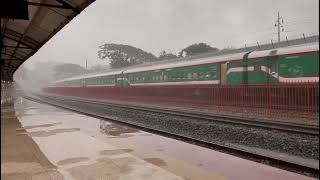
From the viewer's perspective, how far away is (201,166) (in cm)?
746

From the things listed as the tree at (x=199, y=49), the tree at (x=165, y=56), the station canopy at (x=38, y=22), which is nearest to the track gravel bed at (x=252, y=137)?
the station canopy at (x=38, y=22)

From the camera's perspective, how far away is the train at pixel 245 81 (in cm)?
1638

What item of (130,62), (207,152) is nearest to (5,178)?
(207,152)

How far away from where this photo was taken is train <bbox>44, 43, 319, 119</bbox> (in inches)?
645

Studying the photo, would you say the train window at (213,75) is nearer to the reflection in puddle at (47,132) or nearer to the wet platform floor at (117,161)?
the reflection in puddle at (47,132)

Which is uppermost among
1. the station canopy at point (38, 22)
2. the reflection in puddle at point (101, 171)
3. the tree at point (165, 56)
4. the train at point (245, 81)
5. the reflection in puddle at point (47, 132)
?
the tree at point (165, 56)

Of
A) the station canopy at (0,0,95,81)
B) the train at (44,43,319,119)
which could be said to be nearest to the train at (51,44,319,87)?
the train at (44,43,319,119)

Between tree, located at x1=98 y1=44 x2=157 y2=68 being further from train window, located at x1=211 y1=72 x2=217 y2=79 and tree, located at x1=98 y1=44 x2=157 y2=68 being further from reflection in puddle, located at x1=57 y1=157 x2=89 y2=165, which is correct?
reflection in puddle, located at x1=57 y1=157 x2=89 y2=165

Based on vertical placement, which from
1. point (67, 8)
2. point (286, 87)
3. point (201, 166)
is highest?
point (67, 8)

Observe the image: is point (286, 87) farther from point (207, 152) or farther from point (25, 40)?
point (25, 40)

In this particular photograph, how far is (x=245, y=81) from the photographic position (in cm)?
2103

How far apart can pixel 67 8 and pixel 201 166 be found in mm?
4325

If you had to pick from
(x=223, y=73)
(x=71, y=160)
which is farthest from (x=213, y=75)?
(x=71, y=160)

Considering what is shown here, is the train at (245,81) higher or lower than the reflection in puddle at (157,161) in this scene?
higher
